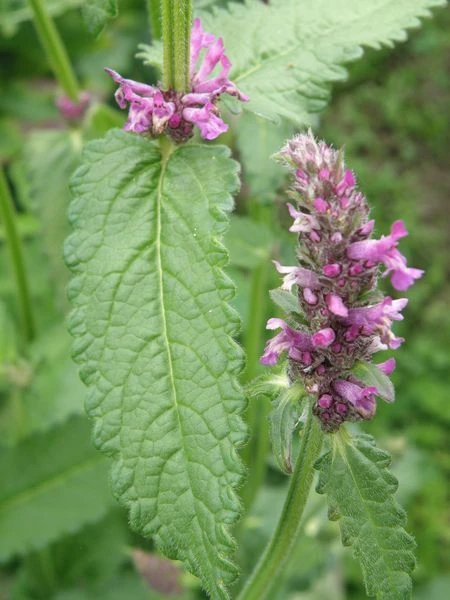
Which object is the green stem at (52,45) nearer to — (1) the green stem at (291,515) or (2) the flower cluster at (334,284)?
(2) the flower cluster at (334,284)

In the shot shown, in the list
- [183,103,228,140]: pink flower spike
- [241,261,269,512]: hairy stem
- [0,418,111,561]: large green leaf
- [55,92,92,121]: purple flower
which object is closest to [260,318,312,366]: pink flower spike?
[183,103,228,140]: pink flower spike

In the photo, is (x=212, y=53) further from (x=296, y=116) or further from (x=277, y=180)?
(x=277, y=180)

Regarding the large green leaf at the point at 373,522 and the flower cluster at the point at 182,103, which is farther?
the flower cluster at the point at 182,103

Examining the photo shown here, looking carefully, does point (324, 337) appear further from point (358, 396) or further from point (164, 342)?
point (164, 342)

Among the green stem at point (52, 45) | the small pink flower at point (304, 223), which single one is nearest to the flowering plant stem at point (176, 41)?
the small pink flower at point (304, 223)

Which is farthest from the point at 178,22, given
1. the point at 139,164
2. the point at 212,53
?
the point at 139,164

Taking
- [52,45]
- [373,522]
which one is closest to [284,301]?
[373,522]
